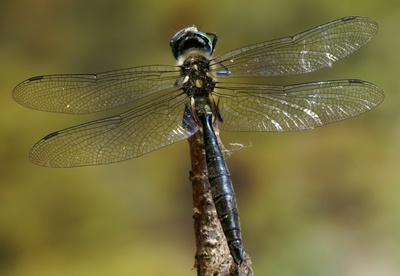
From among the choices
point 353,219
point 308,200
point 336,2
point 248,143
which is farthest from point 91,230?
point 336,2

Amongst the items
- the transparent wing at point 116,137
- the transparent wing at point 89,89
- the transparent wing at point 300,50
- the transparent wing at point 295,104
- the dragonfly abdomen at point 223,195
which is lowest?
the dragonfly abdomen at point 223,195

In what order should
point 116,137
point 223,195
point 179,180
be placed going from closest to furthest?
point 223,195
point 116,137
point 179,180

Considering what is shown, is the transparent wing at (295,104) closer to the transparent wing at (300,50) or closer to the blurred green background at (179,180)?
the transparent wing at (300,50)

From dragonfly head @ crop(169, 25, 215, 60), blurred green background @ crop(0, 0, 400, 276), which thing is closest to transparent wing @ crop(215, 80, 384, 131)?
dragonfly head @ crop(169, 25, 215, 60)

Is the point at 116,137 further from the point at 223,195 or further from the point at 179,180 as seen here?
the point at 179,180

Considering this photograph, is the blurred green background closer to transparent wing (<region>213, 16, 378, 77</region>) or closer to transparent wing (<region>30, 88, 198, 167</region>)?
transparent wing (<region>213, 16, 378, 77</region>)

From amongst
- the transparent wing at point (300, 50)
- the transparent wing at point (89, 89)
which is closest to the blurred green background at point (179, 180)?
the transparent wing at point (300, 50)

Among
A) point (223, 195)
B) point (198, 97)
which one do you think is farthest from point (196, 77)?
point (223, 195)

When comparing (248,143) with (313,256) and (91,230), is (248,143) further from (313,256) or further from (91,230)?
(91,230)
